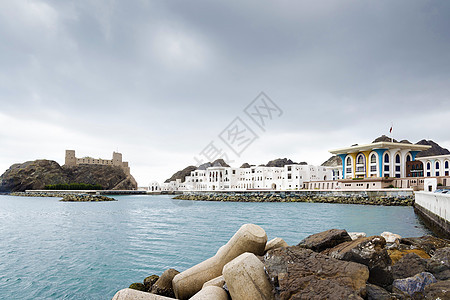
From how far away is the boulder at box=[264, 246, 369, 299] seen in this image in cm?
424

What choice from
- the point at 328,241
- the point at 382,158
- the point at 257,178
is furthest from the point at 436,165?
the point at 328,241

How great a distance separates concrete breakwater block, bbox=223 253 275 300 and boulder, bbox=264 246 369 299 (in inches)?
5.4

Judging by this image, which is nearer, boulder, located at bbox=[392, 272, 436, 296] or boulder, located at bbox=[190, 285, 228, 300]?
boulder, located at bbox=[190, 285, 228, 300]

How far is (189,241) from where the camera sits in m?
17.5

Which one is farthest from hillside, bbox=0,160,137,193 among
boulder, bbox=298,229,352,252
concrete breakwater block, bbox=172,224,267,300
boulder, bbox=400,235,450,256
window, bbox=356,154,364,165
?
boulder, bbox=400,235,450,256

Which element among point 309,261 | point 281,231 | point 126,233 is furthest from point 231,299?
point 126,233

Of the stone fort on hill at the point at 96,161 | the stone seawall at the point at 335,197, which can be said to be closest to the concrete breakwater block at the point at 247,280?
the stone seawall at the point at 335,197

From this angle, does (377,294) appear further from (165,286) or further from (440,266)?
(165,286)

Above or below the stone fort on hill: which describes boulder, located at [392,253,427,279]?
below

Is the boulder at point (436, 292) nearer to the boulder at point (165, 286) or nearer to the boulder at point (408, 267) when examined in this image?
the boulder at point (408, 267)

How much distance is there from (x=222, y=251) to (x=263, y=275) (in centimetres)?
200

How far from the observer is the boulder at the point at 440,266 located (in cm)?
Answer: 568

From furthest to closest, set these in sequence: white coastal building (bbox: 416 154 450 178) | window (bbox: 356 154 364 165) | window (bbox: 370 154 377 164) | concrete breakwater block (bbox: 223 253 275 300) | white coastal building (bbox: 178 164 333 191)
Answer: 1. white coastal building (bbox: 178 164 333 191)
2. window (bbox: 356 154 364 165)
3. window (bbox: 370 154 377 164)
4. white coastal building (bbox: 416 154 450 178)
5. concrete breakwater block (bbox: 223 253 275 300)

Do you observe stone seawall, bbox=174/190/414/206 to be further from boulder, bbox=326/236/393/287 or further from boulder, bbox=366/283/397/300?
boulder, bbox=366/283/397/300
